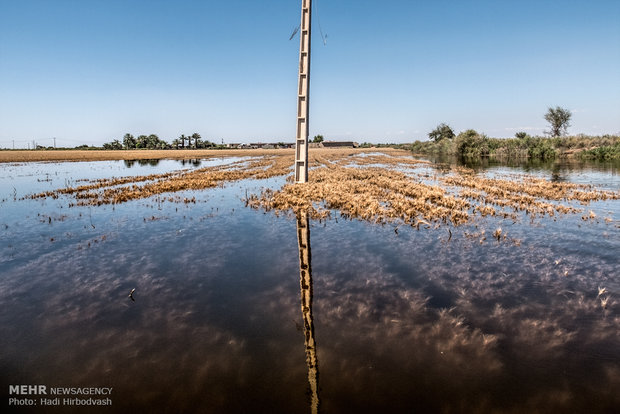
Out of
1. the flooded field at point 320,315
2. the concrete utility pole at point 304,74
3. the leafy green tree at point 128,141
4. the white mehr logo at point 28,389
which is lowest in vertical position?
the white mehr logo at point 28,389

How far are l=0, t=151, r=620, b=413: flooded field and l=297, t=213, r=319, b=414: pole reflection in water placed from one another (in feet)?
0.09

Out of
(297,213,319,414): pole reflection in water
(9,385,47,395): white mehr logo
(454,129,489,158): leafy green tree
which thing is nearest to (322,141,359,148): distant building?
(454,129,489,158): leafy green tree

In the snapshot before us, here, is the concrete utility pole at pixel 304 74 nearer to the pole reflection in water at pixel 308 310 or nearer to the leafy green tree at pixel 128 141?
the pole reflection in water at pixel 308 310

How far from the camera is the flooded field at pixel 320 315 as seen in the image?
3523mm

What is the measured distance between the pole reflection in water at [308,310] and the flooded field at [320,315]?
1.1 inches

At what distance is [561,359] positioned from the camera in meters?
3.97

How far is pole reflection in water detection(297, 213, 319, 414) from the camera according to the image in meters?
3.53

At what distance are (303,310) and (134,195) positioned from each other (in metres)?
16.2

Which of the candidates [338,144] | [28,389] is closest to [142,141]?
[338,144]

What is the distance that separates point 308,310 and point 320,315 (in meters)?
0.27

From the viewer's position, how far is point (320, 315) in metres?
5.11

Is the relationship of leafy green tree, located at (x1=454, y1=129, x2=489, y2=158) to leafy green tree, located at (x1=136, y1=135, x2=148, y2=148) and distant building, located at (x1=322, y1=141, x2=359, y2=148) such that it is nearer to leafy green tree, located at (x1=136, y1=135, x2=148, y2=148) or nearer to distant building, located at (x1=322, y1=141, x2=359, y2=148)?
distant building, located at (x1=322, y1=141, x2=359, y2=148)

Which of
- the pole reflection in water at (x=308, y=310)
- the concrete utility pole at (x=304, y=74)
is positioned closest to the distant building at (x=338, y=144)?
the concrete utility pole at (x=304, y=74)

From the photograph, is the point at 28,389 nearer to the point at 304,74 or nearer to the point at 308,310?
the point at 308,310
